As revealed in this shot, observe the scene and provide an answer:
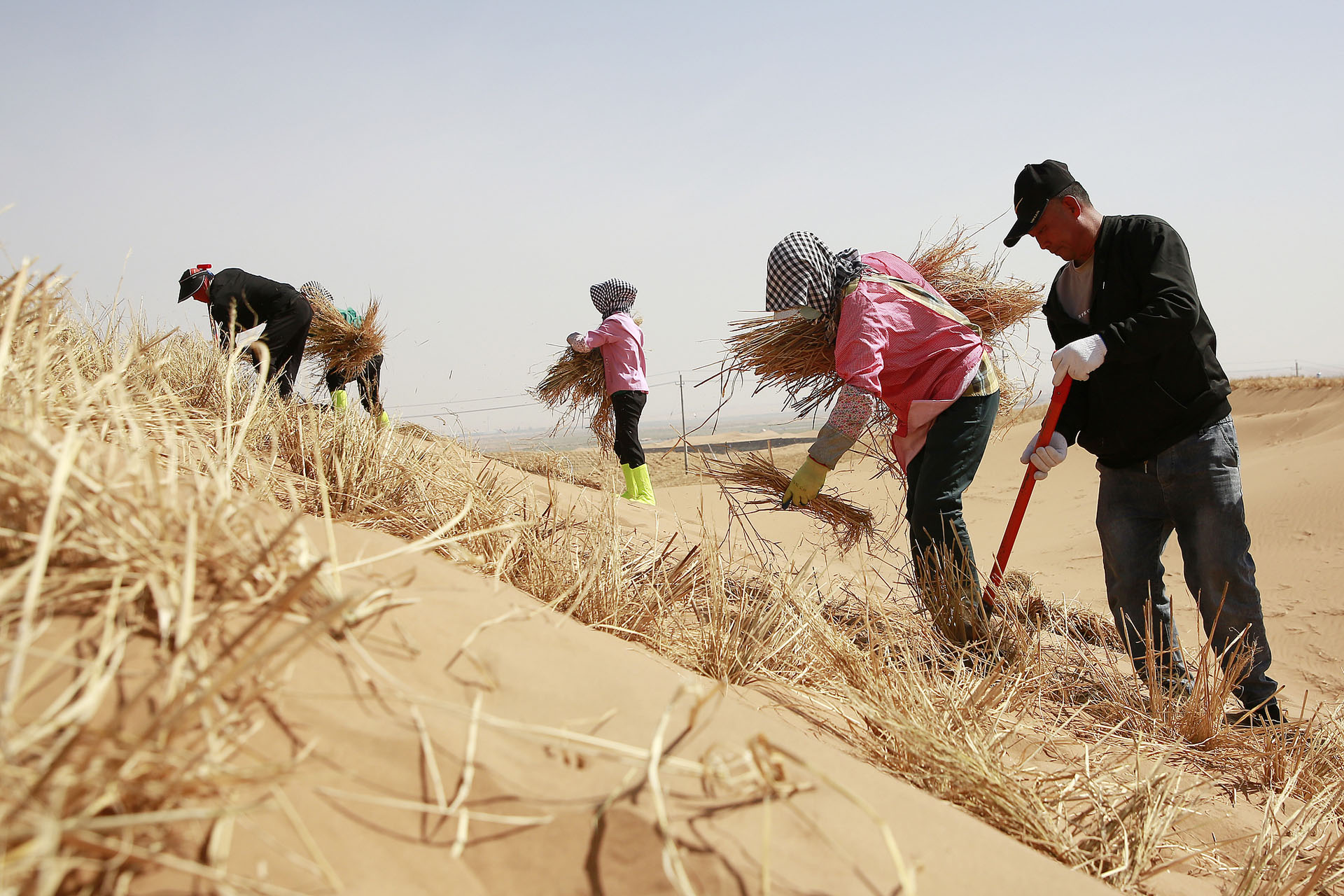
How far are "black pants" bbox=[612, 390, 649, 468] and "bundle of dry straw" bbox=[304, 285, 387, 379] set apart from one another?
2082mm

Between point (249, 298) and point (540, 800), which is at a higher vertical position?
point (249, 298)

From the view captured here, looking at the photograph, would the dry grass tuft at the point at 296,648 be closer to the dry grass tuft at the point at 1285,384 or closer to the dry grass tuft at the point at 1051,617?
the dry grass tuft at the point at 1051,617

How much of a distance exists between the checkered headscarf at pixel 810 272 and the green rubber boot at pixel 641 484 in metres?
2.78

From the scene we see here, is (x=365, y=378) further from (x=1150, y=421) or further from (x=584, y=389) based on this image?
(x=1150, y=421)

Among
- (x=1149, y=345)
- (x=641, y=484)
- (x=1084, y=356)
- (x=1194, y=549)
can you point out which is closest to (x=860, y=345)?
(x=1084, y=356)

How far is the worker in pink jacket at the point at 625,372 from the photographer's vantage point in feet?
17.3

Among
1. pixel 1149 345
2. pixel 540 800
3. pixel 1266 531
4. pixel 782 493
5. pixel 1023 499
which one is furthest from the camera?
pixel 1266 531

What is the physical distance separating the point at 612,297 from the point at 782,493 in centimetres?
288

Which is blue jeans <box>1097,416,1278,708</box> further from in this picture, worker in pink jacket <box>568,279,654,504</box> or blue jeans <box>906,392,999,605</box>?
worker in pink jacket <box>568,279,654,504</box>

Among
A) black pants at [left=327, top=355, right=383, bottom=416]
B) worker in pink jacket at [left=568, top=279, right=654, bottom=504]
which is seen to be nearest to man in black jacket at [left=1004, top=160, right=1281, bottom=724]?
worker in pink jacket at [left=568, top=279, right=654, bottom=504]

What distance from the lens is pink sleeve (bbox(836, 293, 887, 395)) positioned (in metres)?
2.50

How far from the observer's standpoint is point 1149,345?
237cm

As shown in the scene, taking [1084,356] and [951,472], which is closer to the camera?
[1084,356]

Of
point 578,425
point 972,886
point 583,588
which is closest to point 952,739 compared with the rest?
point 972,886
